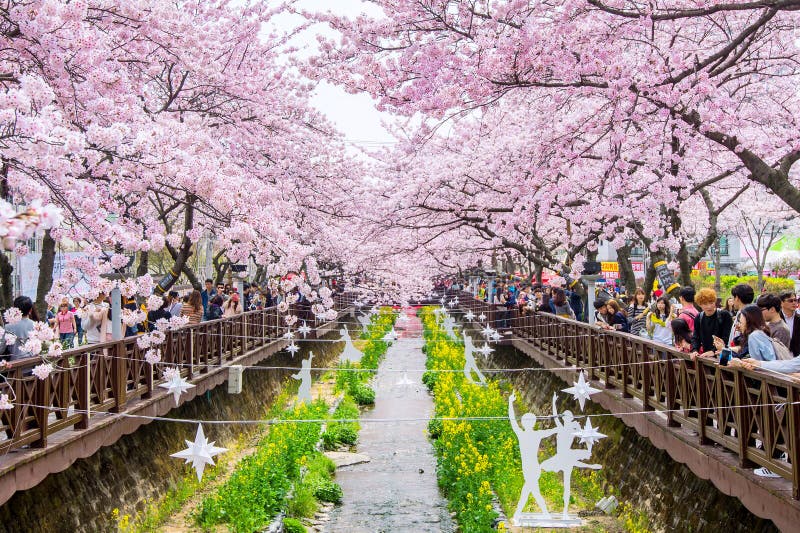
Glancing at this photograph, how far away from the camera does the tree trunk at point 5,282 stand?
1019cm

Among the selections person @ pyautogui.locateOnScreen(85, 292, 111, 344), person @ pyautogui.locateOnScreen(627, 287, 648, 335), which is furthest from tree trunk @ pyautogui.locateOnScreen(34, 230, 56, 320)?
person @ pyautogui.locateOnScreen(627, 287, 648, 335)

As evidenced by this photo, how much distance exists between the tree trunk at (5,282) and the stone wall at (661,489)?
28.9 ft

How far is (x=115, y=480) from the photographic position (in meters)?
11.6

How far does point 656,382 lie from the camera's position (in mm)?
10984

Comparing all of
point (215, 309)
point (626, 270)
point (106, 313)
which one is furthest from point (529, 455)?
point (215, 309)

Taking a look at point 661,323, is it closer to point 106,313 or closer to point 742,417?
point 742,417

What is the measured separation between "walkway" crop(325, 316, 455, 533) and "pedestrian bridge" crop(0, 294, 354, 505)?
3.34 metres

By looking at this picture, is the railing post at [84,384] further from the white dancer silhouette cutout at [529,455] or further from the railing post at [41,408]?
the white dancer silhouette cutout at [529,455]

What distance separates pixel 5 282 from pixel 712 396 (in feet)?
27.8

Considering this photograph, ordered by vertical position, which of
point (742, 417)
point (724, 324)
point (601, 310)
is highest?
point (601, 310)

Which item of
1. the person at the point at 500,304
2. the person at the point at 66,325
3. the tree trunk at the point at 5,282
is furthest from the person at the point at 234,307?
the tree trunk at the point at 5,282

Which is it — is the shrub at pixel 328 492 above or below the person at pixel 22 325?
below

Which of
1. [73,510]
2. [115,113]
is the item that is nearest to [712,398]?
[115,113]

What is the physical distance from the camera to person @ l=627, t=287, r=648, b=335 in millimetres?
14547
